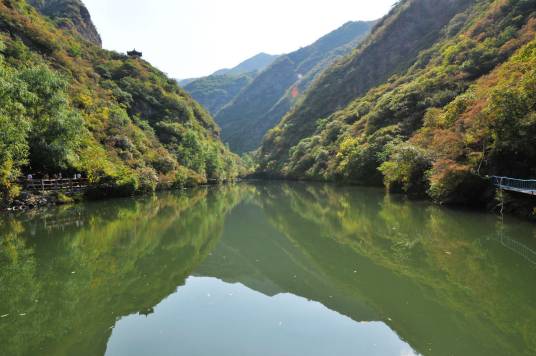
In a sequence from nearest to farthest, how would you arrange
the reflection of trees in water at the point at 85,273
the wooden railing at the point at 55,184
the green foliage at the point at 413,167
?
the reflection of trees in water at the point at 85,273 < the wooden railing at the point at 55,184 < the green foliage at the point at 413,167

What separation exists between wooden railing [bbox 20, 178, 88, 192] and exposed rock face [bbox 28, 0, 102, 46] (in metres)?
87.8

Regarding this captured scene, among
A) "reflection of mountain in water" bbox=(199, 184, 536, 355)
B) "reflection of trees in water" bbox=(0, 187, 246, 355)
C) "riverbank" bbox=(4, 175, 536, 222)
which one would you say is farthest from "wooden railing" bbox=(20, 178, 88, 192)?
"reflection of mountain in water" bbox=(199, 184, 536, 355)

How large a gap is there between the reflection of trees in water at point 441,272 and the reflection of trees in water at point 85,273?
6.01 meters

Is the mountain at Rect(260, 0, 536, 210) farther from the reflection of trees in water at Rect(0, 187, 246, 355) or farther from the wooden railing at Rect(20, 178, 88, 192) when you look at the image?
the wooden railing at Rect(20, 178, 88, 192)

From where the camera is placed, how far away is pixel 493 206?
93.9ft

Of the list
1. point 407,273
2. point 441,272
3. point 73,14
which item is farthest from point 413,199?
point 73,14

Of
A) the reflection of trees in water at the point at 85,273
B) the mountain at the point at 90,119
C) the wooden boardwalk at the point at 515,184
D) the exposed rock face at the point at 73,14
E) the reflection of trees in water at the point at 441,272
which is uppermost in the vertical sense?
the exposed rock face at the point at 73,14

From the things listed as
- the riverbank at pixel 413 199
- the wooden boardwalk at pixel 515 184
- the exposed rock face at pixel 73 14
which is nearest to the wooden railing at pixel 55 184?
the riverbank at pixel 413 199

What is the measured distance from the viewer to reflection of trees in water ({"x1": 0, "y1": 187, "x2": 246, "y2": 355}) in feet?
29.6

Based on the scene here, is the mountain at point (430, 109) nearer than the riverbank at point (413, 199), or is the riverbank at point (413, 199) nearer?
the riverbank at point (413, 199)

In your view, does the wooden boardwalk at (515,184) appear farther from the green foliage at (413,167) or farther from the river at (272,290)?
the green foliage at (413,167)

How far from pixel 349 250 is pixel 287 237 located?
4955 mm

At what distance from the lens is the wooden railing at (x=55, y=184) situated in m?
35.7

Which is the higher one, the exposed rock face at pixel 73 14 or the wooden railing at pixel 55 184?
the exposed rock face at pixel 73 14
